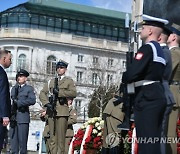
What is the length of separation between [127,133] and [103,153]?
1.91ft

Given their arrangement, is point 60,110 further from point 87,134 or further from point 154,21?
point 154,21

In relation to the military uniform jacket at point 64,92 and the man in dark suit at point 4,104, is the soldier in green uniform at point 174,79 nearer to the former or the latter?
the man in dark suit at point 4,104

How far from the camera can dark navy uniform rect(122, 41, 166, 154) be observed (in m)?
5.56

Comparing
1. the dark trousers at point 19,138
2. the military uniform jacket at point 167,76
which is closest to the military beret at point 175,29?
the military uniform jacket at point 167,76

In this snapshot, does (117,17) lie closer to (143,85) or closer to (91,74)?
(91,74)

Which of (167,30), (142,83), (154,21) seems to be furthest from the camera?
(167,30)

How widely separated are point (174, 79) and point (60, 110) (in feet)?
14.3

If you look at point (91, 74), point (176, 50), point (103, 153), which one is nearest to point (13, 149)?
point (103, 153)

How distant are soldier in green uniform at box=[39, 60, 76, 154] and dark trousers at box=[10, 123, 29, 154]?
0.57 m

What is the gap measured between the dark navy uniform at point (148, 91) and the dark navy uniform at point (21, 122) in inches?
212

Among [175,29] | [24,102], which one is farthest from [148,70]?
[24,102]

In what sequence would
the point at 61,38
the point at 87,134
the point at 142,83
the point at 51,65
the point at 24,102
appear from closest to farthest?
the point at 142,83 < the point at 87,134 < the point at 24,102 < the point at 51,65 < the point at 61,38

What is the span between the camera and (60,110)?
10.5 metres

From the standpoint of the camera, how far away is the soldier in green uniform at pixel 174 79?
6.35 m
